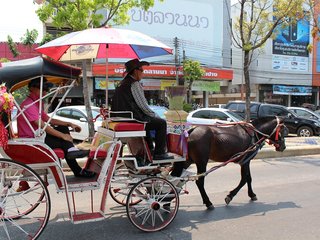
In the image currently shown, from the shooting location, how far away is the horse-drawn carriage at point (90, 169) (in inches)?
191

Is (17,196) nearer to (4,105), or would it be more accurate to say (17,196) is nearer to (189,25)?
(4,105)

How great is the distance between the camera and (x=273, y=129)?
7.20 m

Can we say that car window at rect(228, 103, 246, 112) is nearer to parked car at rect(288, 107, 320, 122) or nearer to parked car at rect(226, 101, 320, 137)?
parked car at rect(226, 101, 320, 137)

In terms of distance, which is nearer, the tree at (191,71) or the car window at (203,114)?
the car window at (203,114)

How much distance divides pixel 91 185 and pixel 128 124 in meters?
0.96

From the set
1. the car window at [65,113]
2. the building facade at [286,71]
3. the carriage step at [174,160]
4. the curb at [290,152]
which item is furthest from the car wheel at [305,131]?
the building facade at [286,71]

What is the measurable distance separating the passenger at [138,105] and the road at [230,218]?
1114mm

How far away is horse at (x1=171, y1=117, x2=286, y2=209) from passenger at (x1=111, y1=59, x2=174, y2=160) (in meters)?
0.71

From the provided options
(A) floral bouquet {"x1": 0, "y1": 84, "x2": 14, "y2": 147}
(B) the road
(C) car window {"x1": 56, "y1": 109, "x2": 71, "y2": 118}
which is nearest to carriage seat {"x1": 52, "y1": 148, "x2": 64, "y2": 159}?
(A) floral bouquet {"x1": 0, "y1": 84, "x2": 14, "y2": 147}

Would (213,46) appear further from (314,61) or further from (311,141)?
(311,141)

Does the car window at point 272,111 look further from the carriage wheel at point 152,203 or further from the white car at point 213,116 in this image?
the carriage wheel at point 152,203

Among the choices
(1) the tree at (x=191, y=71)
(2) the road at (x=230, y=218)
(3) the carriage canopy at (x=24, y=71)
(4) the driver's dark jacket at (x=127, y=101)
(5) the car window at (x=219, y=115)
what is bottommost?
(2) the road at (x=230, y=218)

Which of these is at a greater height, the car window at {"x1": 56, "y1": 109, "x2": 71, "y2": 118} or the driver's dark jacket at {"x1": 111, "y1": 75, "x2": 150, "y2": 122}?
the driver's dark jacket at {"x1": 111, "y1": 75, "x2": 150, "y2": 122}

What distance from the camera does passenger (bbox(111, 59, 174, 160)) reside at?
5.65m
